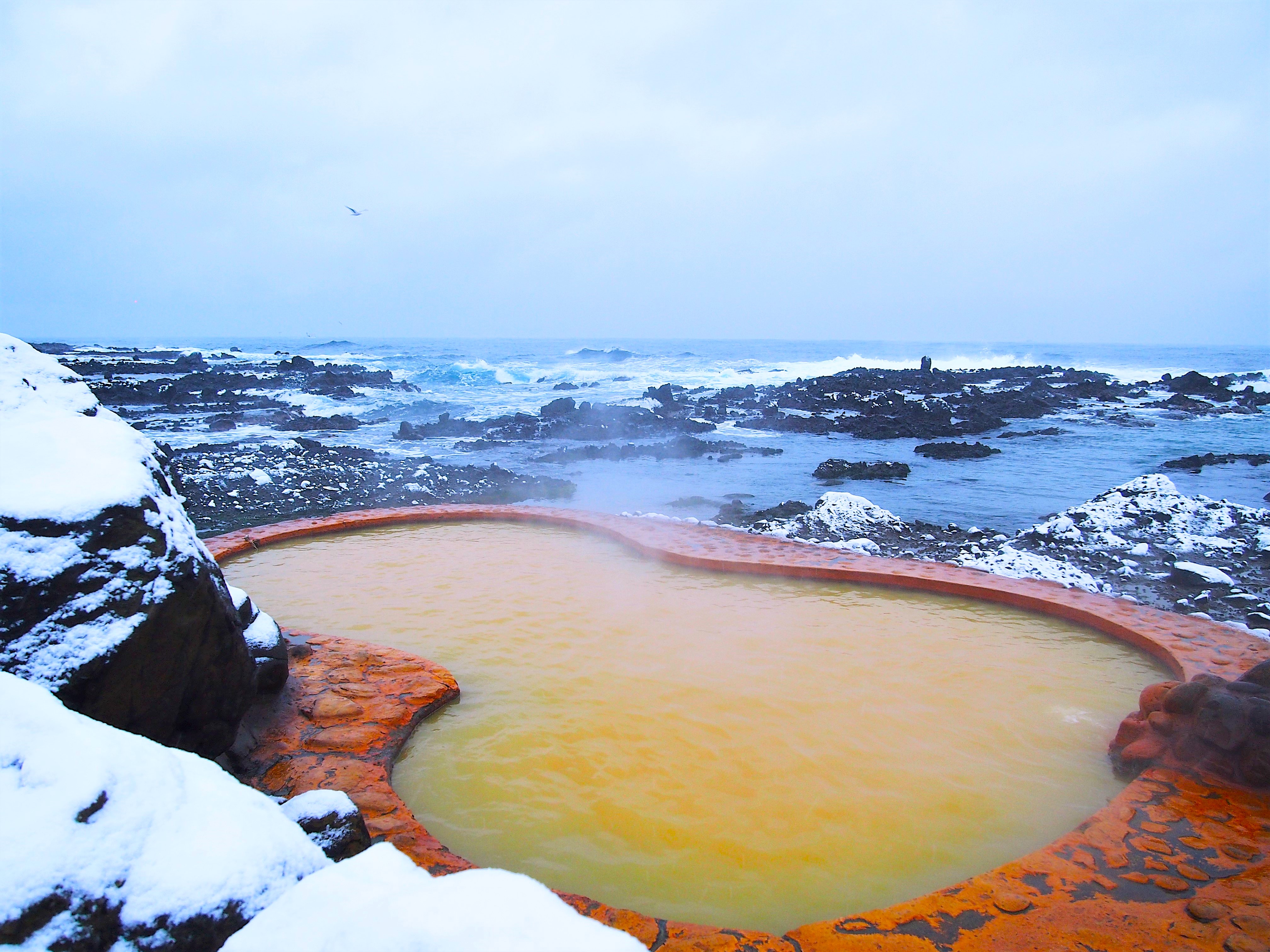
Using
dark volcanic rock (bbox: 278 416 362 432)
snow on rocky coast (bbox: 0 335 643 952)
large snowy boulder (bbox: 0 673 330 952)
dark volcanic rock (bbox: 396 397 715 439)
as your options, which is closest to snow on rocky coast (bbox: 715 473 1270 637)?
snow on rocky coast (bbox: 0 335 643 952)

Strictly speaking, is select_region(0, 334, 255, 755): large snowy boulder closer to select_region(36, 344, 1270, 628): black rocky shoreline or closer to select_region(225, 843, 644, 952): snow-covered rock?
select_region(225, 843, 644, 952): snow-covered rock

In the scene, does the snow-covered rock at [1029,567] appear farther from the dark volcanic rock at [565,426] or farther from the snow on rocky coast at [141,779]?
the dark volcanic rock at [565,426]

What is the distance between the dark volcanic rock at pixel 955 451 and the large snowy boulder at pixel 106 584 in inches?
559

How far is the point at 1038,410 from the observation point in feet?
74.4

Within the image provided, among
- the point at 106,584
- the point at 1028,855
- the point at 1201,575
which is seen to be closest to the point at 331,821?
the point at 106,584

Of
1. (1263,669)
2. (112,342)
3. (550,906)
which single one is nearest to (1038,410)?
(1263,669)

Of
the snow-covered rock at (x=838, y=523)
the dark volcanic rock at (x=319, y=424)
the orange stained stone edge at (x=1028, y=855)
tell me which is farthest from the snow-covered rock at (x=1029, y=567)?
the dark volcanic rock at (x=319, y=424)

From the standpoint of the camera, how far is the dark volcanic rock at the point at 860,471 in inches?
488

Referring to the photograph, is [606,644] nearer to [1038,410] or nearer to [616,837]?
[616,837]

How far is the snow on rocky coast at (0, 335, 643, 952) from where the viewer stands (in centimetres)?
125

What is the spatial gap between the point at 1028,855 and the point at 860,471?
10.4 meters

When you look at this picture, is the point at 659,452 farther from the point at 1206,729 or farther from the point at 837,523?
the point at 1206,729

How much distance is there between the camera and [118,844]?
1459 millimetres

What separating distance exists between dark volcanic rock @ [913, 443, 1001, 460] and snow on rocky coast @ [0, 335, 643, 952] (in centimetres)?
1436
